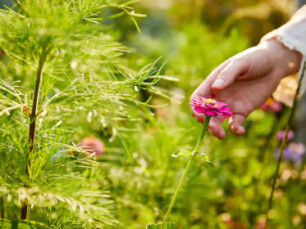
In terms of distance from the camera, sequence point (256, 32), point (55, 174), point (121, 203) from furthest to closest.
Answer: point (256, 32) < point (121, 203) < point (55, 174)

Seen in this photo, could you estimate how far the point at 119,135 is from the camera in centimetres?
74

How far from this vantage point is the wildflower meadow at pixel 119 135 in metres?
0.58

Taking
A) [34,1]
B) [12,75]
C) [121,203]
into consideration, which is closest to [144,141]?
[121,203]

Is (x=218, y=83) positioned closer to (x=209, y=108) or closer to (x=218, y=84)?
(x=218, y=84)

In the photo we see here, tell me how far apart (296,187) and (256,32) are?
1775mm

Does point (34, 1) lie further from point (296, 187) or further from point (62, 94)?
point (296, 187)

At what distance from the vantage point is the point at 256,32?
3.09 meters

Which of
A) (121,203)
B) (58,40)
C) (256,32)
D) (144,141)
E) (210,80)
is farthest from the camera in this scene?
(256,32)

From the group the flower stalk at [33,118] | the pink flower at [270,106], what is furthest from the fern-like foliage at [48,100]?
the pink flower at [270,106]

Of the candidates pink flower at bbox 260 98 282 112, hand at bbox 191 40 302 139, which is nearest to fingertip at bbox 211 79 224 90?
hand at bbox 191 40 302 139

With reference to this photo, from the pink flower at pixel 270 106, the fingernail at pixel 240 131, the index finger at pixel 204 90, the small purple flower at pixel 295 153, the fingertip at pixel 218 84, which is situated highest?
the fingertip at pixel 218 84

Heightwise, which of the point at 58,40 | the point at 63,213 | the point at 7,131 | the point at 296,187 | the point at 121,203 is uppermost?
the point at 58,40

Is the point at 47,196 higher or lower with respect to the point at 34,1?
lower

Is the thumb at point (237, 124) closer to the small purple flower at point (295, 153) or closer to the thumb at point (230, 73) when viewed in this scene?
the thumb at point (230, 73)
